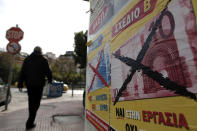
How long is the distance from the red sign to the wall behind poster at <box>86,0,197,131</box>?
16.3 ft

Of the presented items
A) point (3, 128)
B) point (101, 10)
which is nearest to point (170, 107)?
point (101, 10)

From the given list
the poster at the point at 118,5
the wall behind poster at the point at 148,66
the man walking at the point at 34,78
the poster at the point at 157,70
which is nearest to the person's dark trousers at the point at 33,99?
the man walking at the point at 34,78

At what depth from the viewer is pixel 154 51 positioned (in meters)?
1.08

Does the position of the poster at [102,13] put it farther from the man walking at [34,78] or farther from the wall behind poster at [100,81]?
the man walking at [34,78]

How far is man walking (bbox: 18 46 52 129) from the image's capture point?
3.45m

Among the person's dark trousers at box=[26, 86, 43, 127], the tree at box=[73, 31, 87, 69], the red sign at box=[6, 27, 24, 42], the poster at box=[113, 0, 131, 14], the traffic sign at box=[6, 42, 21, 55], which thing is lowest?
the person's dark trousers at box=[26, 86, 43, 127]

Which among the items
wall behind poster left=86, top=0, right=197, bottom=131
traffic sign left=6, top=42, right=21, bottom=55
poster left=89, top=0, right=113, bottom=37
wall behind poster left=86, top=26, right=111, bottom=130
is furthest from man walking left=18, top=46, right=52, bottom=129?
traffic sign left=6, top=42, right=21, bottom=55

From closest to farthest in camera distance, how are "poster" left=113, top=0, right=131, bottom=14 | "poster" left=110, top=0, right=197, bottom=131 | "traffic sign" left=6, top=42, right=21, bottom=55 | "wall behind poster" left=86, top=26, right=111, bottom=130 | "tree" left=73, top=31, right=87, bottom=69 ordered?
"poster" left=110, top=0, right=197, bottom=131 < "poster" left=113, top=0, right=131, bottom=14 < "wall behind poster" left=86, top=26, right=111, bottom=130 < "traffic sign" left=6, top=42, right=21, bottom=55 < "tree" left=73, top=31, right=87, bottom=69

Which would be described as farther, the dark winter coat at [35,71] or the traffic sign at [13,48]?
the traffic sign at [13,48]

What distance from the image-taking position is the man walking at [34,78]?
3.45m

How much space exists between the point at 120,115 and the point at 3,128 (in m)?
3.15

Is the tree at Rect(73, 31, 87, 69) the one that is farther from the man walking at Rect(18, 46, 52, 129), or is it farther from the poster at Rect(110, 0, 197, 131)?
the poster at Rect(110, 0, 197, 131)

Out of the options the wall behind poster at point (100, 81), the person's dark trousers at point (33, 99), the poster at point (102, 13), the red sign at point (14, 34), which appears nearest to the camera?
the wall behind poster at point (100, 81)

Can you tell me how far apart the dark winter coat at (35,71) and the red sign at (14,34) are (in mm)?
2564
